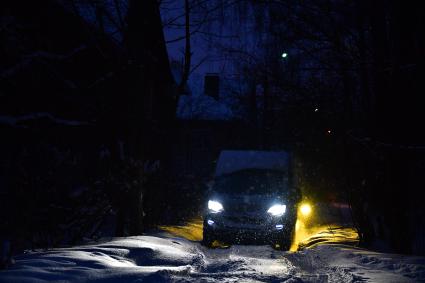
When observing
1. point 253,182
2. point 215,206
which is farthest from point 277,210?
point 215,206

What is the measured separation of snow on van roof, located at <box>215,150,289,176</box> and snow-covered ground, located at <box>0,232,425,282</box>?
353 centimetres

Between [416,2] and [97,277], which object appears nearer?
[97,277]

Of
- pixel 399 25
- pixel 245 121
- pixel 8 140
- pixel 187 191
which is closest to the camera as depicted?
pixel 399 25

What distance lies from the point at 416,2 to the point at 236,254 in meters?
5.67

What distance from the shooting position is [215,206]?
10.7 meters

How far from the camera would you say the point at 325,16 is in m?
8.67

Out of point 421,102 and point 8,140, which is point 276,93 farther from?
point 8,140

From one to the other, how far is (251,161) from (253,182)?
755mm

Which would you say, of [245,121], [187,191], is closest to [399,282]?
[187,191]

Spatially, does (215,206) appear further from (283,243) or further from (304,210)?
(304,210)

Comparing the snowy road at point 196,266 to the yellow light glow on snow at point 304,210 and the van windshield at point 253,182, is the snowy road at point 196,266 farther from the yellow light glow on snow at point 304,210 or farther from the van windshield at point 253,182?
the yellow light glow on snow at point 304,210

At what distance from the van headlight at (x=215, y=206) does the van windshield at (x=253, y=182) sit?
60 cm

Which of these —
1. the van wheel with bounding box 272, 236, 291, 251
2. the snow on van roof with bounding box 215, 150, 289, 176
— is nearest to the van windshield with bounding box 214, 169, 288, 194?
the snow on van roof with bounding box 215, 150, 289, 176

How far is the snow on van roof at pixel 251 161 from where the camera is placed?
11.9 meters
